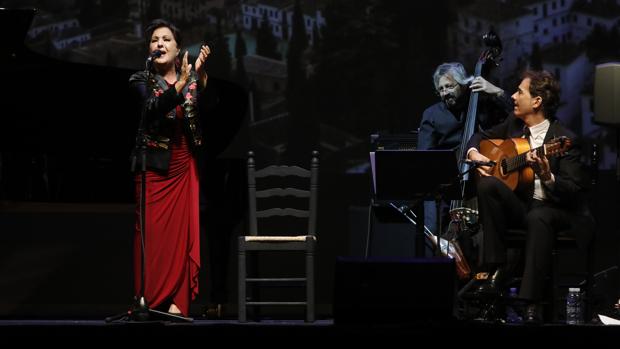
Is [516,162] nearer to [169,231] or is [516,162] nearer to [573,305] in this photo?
[573,305]

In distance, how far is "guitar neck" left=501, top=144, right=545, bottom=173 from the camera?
4.99 meters

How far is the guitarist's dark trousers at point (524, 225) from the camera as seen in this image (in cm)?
487

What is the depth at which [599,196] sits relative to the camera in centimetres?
837

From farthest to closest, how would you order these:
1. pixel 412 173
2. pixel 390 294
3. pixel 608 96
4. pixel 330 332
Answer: pixel 608 96 → pixel 412 173 → pixel 390 294 → pixel 330 332

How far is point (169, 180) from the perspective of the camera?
211 inches

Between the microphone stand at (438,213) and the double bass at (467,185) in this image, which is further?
the double bass at (467,185)

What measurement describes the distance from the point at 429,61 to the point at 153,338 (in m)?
5.32

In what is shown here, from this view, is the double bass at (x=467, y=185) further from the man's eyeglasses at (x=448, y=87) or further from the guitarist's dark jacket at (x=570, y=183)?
the guitarist's dark jacket at (x=570, y=183)

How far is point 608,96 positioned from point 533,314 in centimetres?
192

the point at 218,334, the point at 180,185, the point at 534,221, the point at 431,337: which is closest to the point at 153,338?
the point at 218,334

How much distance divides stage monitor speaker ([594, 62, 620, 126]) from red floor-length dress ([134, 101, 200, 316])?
2359mm

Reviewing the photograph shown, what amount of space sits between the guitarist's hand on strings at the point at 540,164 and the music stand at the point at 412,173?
35 cm

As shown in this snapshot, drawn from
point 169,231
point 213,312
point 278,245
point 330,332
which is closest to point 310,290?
point 278,245

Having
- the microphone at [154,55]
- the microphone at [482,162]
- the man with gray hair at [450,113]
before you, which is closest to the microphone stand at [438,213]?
the microphone at [482,162]
